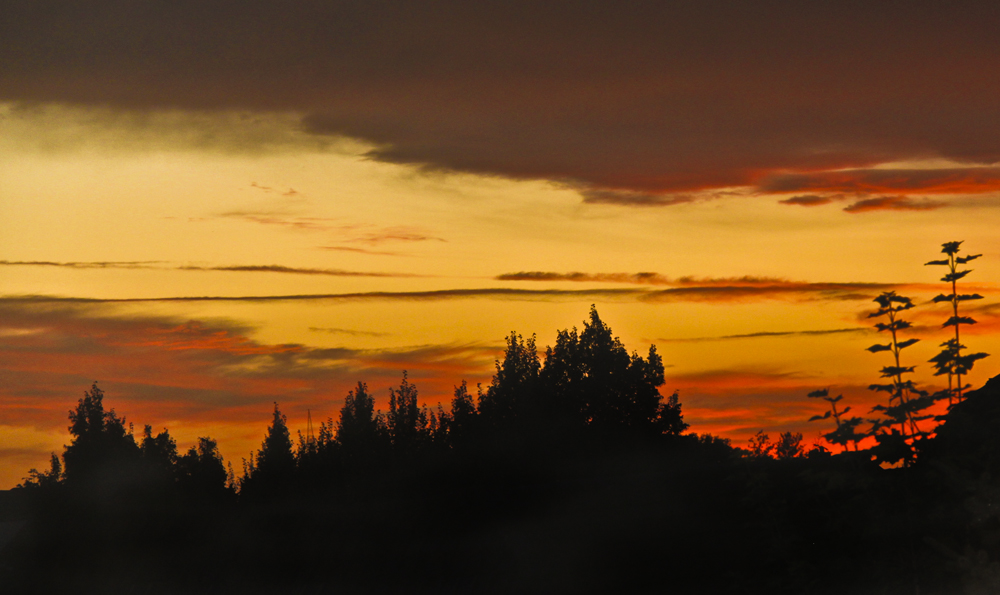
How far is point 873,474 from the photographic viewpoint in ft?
80.2

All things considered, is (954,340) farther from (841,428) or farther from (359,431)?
(359,431)

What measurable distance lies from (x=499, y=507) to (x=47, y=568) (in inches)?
2754

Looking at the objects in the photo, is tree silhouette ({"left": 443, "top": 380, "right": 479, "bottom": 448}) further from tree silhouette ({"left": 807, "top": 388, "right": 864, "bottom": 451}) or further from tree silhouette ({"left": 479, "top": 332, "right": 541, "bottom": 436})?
tree silhouette ({"left": 807, "top": 388, "right": 864, "bottom": 451})

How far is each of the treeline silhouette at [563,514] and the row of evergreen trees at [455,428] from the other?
33 cm

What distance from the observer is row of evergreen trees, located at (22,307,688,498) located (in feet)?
305

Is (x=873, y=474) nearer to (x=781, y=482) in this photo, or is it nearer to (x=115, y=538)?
(x=781, y=482)

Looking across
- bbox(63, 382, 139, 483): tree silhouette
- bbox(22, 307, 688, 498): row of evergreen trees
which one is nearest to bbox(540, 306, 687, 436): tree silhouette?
bbox(22, 307, 688, 498): row of evergreen trees

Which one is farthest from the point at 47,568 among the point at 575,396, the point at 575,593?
the point at 575,593

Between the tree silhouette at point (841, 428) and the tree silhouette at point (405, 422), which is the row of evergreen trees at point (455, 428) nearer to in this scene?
the tree silhouette at point (405, 422)

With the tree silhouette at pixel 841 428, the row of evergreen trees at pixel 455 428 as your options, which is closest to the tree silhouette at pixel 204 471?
the row of evergreen trees at pixel 455 428

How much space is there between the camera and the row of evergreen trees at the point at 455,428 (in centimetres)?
9281

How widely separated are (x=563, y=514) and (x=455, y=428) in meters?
68.6

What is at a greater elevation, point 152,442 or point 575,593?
point 152,442

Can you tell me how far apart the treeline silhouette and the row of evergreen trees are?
33cm
